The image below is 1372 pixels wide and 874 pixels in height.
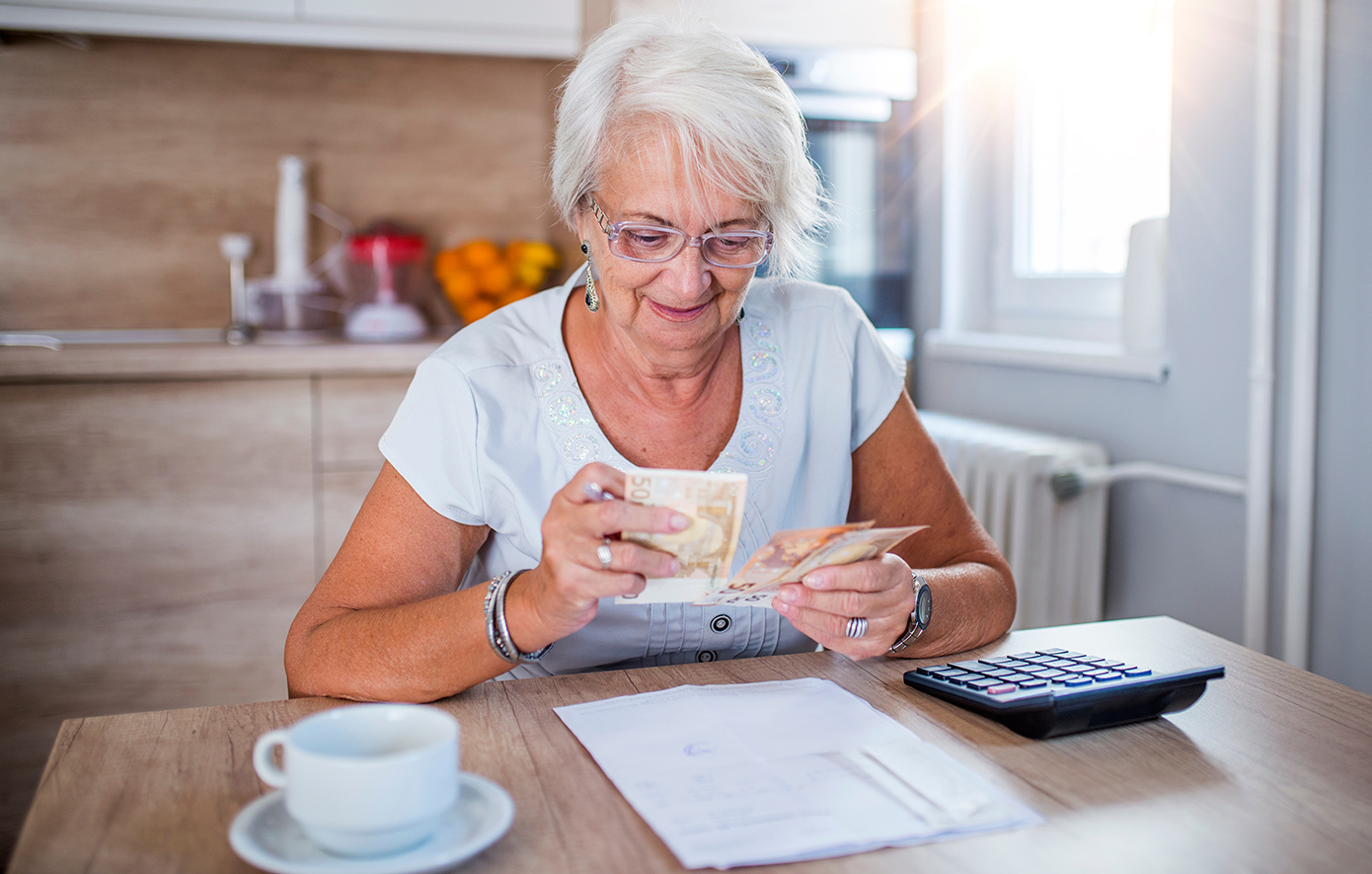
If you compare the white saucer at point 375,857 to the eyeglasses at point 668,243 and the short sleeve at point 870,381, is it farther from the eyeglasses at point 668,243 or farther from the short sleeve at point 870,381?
the short sleeve at point 870,381

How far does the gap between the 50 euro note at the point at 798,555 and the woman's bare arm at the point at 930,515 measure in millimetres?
231

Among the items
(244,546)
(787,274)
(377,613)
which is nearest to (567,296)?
(787,274)

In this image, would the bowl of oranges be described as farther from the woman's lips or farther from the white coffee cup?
the white coffee cup

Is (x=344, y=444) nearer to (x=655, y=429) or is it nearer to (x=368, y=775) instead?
(x=655, y=429)

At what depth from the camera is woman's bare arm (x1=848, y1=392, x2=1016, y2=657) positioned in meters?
1.13

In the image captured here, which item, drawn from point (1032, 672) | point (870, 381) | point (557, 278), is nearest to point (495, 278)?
point (557, 278)

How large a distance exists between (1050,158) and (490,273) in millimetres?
1314

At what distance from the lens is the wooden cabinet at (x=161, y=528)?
2.11 meters

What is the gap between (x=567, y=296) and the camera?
1.32 meters

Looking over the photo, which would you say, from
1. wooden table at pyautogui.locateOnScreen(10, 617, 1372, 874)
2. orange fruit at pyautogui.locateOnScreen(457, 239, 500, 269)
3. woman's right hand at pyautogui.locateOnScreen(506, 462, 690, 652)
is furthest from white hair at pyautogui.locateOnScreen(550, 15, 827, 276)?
orange fruit at pyautogui.locateOnScreen(457, 239, 500, 269)

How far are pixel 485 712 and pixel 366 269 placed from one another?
71.9 inches

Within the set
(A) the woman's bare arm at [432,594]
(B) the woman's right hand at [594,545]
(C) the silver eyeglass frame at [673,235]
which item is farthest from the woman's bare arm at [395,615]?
(C) the silver eyeglass frame at [673,235]

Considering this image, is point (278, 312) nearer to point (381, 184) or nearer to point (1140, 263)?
point (381, 184)

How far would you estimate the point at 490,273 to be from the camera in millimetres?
2527
